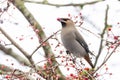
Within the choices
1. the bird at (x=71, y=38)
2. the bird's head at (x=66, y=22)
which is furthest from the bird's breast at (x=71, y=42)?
the bird's head at (x=66, y=22)

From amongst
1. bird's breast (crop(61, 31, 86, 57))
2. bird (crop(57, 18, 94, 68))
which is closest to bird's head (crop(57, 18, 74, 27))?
bird (crop(57, 18, 94, 68))

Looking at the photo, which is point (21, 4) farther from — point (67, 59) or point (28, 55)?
point (67, 59)

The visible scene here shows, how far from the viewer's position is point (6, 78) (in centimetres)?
298

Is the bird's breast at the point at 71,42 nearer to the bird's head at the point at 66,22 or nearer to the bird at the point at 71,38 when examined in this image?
the bird at the point at 71,38

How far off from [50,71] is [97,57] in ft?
2.21

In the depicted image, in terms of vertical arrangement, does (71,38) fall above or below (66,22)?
below

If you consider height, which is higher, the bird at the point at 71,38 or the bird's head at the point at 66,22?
the bird's head at the point at 66,22

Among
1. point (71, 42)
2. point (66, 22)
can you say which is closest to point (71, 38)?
point (71, 42)

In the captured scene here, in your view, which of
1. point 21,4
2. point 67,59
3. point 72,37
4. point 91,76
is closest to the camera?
point 91,76

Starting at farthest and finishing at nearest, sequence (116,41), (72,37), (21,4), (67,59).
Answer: (72,37)
(21,4)
(67,59)
(116,41)

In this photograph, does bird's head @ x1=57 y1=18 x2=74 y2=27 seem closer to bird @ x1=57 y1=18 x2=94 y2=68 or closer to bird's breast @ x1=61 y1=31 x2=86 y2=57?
bird @ x1=57 y1=18 x2=94 y2=68

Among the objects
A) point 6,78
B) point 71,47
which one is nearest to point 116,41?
point 6,78

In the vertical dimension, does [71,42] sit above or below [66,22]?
below

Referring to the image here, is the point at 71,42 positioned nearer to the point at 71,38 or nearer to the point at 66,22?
the point at 71,38
